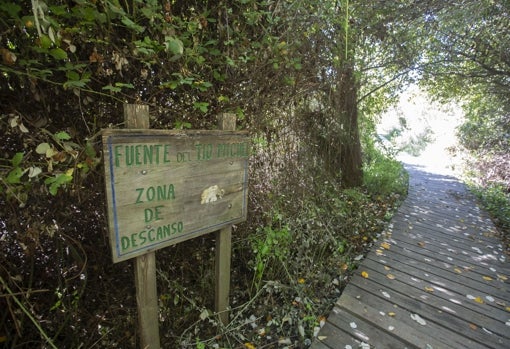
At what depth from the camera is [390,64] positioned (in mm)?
4859

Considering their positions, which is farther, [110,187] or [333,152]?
[333,152]

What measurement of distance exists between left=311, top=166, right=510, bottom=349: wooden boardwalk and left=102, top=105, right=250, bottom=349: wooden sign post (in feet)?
4.75

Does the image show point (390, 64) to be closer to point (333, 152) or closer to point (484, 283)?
point (333, 152)

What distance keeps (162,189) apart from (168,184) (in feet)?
0.16

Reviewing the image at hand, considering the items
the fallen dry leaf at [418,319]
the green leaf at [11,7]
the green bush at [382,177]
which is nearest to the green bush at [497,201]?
the green bush at [382,177]

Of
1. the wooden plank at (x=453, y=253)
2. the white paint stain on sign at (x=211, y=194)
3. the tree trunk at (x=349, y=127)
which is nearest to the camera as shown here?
the white paint stain on sign at (x=211, y=194)

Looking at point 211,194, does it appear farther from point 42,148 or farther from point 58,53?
point 58,53

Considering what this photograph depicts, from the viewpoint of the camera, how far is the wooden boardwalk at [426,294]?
88.1 inches

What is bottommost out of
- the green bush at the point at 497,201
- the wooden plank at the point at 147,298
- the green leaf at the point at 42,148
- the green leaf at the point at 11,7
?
the green bush at the point at 497,201

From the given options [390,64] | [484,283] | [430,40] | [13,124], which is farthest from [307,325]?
[430,40]

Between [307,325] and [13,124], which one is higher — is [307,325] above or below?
below

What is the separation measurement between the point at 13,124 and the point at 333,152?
4.25 meters

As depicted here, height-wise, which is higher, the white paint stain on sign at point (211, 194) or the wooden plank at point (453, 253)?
the white paint stain on sign at point (211, 194)

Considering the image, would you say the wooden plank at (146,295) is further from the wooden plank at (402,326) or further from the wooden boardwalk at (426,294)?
the wooden plank at (402,326)
